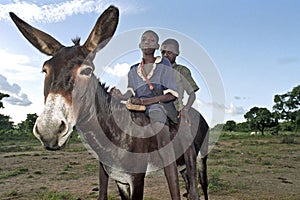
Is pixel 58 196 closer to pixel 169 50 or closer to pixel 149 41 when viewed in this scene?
pixel 169 50

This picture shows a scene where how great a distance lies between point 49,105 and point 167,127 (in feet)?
4.54

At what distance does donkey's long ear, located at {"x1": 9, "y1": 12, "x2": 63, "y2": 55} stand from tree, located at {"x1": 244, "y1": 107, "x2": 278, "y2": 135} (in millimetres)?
48444

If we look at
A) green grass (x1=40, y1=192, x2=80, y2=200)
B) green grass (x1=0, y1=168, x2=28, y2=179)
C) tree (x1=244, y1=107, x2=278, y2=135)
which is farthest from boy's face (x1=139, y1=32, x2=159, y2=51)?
tree (x1=244, y1=107, x2=278, y2=135)

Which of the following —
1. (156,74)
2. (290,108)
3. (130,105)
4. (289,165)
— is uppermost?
(290,108)

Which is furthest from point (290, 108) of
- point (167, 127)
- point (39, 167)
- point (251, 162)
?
point (167, 127)

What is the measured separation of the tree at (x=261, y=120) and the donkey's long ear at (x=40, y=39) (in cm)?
4844

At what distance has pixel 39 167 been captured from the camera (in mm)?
13656

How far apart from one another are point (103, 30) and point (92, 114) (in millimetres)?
747

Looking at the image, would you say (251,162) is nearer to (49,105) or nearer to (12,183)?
(12,183)

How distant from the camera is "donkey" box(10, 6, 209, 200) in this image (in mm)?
2635

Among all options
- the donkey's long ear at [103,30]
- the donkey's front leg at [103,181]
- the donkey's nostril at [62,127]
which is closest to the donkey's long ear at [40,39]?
the donkey's long ear at [103,30]

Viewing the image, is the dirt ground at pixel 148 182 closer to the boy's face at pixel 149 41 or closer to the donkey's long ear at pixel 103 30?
the boy's face at pixel 149 41

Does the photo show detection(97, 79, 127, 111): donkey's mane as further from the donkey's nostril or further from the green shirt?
the green shirt

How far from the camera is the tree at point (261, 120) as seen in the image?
4981cm
